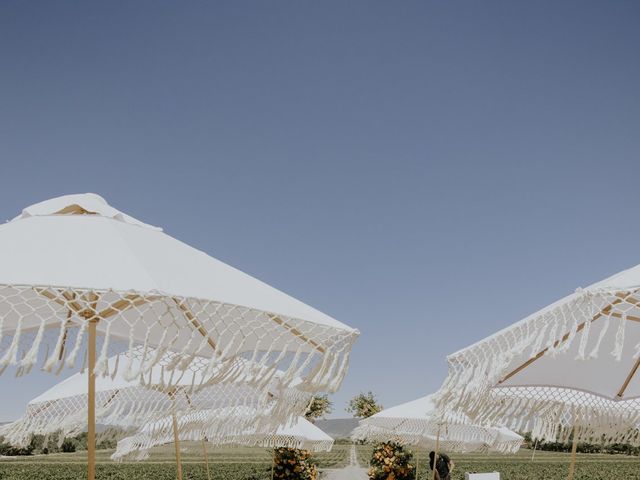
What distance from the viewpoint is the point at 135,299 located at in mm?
2535

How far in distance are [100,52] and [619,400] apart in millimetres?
12132

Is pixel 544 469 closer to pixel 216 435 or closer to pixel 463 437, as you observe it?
pixel 463 437

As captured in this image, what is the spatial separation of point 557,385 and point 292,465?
10.4m

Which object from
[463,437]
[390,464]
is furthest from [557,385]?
[390,464]

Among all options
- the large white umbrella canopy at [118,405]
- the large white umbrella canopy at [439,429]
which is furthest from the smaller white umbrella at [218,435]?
the large white umbrella canopy at [439,429]

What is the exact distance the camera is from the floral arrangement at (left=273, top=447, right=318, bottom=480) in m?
14.1

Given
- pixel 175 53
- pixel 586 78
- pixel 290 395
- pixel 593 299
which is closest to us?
pixel 593 299

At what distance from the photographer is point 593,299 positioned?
9.84 ft

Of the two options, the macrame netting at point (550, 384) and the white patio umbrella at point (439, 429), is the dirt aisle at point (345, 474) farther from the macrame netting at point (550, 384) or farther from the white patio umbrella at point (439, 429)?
the macrame netting at point (550, 384)

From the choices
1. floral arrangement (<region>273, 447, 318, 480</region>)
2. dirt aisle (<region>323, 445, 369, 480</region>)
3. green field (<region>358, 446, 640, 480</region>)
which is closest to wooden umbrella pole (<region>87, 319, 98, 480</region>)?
floral arrangement (<region>273, 447, 318, 480</region>)

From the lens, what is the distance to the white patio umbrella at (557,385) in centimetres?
362

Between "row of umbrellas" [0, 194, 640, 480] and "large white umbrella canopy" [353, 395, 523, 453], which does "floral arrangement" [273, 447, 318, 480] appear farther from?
"row of umbrellas" [0, 194, 640, 480]

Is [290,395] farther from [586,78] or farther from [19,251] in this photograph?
[586,78]

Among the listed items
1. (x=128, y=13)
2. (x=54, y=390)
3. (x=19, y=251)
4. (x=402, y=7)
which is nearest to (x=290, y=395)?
(x=19, y=251)
